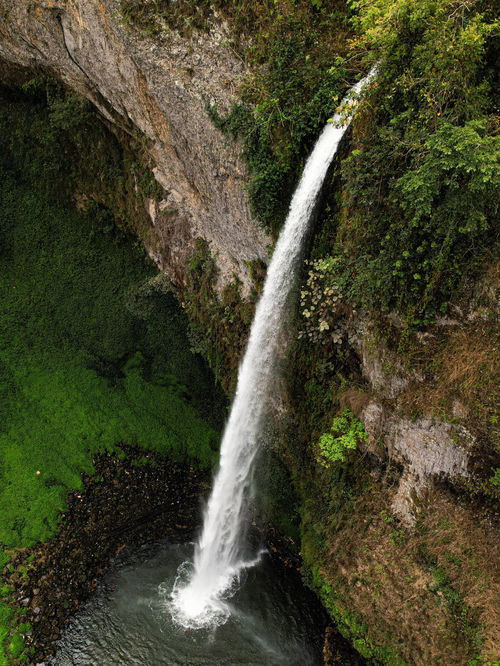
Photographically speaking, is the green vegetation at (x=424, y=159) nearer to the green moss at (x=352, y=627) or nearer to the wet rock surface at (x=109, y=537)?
the green moss at (x=352, y=627)

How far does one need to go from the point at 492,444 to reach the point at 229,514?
6.18m

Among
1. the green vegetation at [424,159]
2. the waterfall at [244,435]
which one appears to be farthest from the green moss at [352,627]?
the green vegetation at [424,159]

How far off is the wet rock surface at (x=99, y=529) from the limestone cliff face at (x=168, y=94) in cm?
546

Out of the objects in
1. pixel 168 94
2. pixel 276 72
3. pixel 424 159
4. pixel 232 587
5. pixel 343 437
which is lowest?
pixel 232 587

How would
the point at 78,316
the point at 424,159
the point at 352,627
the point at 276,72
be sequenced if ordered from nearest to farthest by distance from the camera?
the point at 424,159, the point at 276,72, the point at 352,627, the point at 78,316

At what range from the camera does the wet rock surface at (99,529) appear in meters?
7.88

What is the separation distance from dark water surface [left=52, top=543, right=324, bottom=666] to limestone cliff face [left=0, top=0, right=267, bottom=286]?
6.80m

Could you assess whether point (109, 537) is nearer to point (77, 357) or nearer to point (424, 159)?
point (77, 357)

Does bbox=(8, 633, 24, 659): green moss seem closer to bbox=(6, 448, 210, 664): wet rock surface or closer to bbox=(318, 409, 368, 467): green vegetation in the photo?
bbox=(6, 448, 210, 664): wet rock surface

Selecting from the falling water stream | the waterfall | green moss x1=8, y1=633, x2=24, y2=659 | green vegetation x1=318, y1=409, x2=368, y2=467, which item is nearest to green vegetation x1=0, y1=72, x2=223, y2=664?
the waterfall

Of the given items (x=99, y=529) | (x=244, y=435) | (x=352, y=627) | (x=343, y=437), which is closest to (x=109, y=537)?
(x=99, y=529)

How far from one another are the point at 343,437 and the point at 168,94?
752 cm

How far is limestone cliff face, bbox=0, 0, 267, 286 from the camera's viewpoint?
7707mm

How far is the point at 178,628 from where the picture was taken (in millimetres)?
7559
